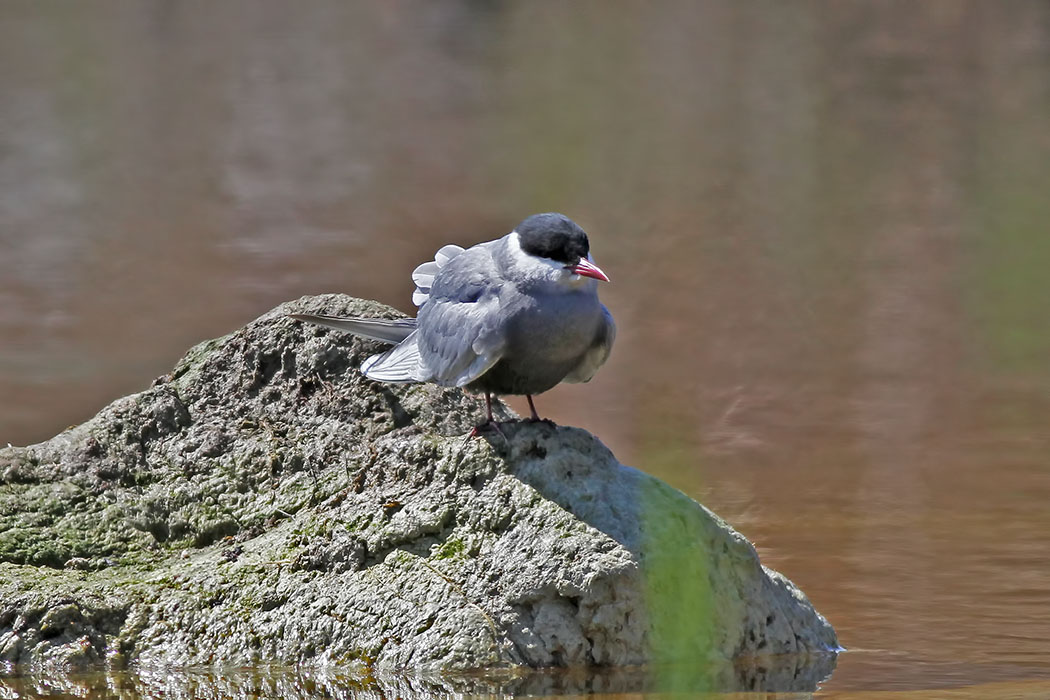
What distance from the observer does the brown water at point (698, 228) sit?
8461 mm

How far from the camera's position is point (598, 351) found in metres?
5.56

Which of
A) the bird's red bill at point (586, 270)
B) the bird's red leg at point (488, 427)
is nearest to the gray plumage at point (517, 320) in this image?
the bird's red bill at point (586, 270)

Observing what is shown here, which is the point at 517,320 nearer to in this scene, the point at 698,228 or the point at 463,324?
the point at 463,324

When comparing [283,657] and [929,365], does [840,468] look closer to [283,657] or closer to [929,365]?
[929,365]

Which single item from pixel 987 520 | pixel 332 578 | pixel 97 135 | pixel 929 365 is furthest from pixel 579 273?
pixel 97 135

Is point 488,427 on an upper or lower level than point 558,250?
lower

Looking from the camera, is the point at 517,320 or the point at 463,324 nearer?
the point at 517,320

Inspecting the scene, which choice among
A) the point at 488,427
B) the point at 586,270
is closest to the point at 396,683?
Result: the point at 488,427

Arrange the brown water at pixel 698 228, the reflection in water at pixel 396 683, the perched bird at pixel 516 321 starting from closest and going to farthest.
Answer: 1. the reflection in water at pixel 396 683
2. the perched bird at pixel 516 321
3. the brown water at pixel 698 228

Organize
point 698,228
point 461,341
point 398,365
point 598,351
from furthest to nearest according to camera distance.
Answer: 1. point 698,228
2. point 398,365
3. point 598,351
4. point 461,341

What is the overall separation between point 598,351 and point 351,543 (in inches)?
Answer: 43.4

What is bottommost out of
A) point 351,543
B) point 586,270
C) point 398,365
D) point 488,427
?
point 351,543

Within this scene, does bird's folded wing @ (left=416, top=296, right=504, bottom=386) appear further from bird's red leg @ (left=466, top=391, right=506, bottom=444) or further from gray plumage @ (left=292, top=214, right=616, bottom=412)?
bird's red leg @ (left=466, top=391, right=506, bottom=444)

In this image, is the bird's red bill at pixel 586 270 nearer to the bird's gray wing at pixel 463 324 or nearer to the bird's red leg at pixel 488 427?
the bird's gray wing at pixel 463 324
